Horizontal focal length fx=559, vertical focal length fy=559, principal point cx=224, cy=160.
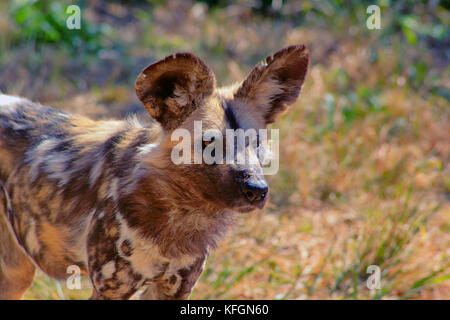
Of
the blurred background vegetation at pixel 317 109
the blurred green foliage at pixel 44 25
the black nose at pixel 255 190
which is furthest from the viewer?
the blurred green foliage at pixel 44 25

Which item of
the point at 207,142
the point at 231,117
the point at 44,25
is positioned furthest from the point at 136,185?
the point at 44,25

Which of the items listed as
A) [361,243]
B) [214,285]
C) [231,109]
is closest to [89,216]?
[231,109]

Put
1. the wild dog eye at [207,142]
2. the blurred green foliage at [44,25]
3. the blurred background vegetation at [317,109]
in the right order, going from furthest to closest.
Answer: the blurred green foliage at [44,25]
the blurred background vegetation at [317,109]
the wild dog eye at [207,142]

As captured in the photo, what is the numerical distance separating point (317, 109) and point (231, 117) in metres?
3.33

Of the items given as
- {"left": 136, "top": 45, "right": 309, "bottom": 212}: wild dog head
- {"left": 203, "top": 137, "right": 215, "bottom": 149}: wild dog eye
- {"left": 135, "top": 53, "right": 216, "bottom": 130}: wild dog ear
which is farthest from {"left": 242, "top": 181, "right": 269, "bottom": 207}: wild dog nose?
{"left": 135, "top": 53, "right": 216, "bottom": 130}: wild dog ear

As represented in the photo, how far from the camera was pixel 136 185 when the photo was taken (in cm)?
241

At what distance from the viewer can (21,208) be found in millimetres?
2637

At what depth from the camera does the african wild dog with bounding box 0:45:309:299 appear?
2.34 m

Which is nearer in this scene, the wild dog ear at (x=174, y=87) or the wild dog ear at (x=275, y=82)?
the wild dog ear at (x=174, y=87)

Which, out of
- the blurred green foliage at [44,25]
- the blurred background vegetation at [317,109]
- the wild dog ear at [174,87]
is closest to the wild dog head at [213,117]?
the wild dog ear at [174,87]

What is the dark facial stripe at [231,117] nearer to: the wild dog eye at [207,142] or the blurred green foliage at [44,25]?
the wild dog eye at [207,142]

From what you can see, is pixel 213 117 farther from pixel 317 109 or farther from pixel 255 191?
pixel 317 109

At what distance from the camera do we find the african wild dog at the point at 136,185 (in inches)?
92.0
